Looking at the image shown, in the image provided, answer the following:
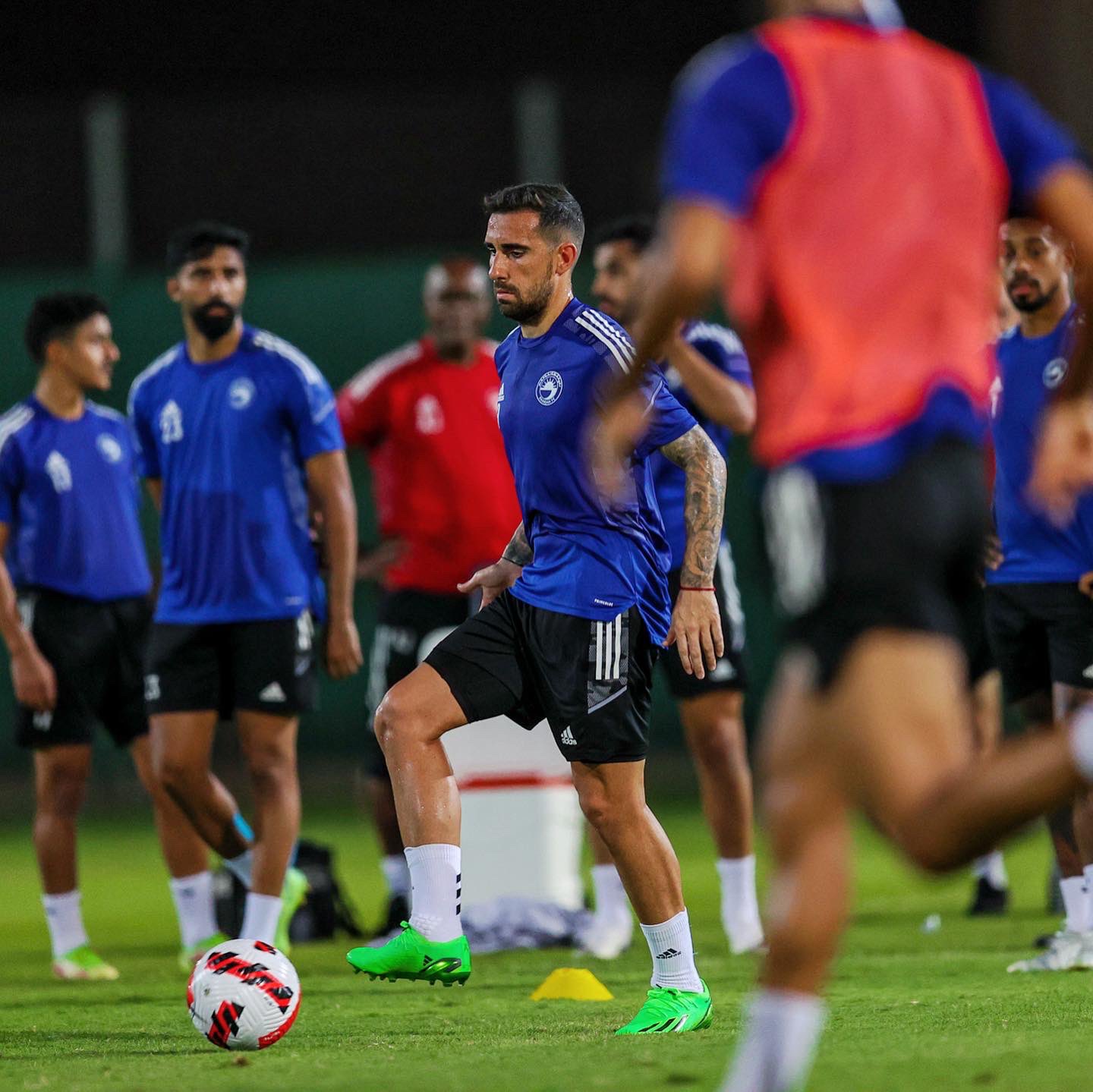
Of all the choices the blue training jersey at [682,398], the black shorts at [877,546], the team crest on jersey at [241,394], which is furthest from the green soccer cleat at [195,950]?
the black shorts at [877,546]

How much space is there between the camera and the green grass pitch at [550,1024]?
14.9 feet

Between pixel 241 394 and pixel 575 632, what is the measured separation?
8.10ft

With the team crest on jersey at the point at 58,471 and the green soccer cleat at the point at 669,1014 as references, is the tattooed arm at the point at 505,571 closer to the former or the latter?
the green soccer cleat at the point at 669,1014

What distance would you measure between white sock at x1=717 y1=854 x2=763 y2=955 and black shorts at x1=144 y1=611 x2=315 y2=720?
1.80 metres

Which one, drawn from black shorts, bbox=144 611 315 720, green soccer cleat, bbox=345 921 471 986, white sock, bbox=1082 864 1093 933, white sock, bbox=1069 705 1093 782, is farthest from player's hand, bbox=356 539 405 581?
white sock, bbox=1069 705 1093 782

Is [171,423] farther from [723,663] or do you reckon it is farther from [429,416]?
[723,663]

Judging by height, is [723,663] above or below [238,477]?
below

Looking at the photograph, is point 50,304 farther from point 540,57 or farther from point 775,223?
point 540,57

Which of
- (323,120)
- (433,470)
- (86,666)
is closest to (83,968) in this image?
(86,666)

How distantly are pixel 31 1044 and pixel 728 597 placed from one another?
3.30 meters

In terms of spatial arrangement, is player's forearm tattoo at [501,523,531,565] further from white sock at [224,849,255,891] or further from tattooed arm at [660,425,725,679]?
white sock at [224,849,255,891]

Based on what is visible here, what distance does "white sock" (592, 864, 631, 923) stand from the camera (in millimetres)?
7773

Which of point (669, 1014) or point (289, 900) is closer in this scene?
point (669, 1014)

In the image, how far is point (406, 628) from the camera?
29.3 ft
